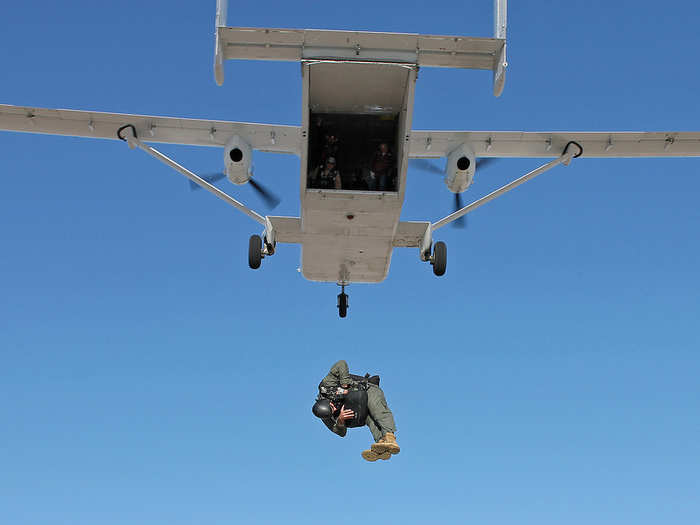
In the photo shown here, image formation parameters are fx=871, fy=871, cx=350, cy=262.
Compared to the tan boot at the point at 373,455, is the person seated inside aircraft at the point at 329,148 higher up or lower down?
higher up

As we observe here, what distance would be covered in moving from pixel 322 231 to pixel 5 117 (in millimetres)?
7750

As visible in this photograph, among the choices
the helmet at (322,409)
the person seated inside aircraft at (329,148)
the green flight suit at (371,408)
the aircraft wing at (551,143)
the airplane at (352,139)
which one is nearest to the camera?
the helmet at (322,409)

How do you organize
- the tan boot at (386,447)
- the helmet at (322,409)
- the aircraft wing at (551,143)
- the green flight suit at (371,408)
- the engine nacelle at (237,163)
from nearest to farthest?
the tan boot at (386,447), the helmet at (322,409), the green flight suit at (371,408), the engine nacelle at (237,163), the aircraft wing at (551,143)

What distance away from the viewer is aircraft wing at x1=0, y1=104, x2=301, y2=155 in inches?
771

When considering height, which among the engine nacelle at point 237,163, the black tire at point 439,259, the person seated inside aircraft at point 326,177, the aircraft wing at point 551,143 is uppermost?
the aircraft wing at point 551,143

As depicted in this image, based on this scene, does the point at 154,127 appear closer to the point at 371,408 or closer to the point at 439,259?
the point at 439,259

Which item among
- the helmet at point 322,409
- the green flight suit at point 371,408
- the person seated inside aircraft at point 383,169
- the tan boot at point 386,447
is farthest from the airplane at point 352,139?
the tan boot at point 386,447

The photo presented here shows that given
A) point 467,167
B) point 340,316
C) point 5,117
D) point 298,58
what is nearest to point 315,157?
point 298,58

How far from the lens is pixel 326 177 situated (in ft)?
55.0

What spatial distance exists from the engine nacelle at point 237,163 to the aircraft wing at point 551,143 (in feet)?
12.1

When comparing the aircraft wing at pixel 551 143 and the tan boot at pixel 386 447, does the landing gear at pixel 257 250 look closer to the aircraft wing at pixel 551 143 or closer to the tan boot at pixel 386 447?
the aircraft wing at pixel 551 143

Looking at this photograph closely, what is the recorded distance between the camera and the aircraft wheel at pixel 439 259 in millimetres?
19828

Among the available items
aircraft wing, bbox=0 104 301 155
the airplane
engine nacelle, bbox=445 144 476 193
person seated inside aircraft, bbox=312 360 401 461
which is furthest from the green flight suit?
aircraft wing, bbox=0 104 301 155

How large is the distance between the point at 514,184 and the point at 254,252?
605 centimetres
